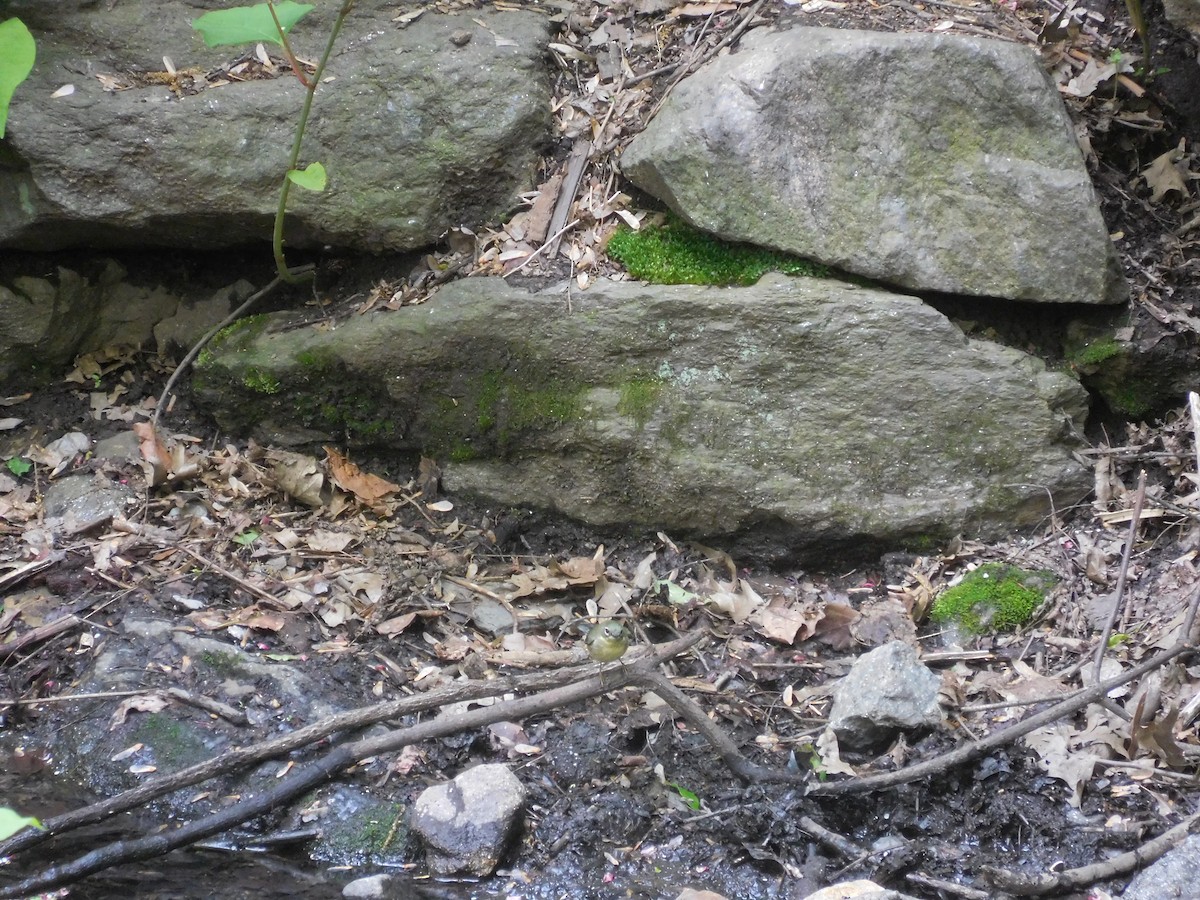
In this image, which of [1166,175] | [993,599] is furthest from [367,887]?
[1166,175]

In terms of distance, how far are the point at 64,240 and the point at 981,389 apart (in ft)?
14.1

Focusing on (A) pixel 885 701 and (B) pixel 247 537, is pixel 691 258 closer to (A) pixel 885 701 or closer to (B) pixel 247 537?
(A) pixel 885 701

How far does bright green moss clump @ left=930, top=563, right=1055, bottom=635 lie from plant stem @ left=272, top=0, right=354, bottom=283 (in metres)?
3.01

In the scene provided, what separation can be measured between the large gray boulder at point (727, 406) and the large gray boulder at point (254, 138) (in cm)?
57

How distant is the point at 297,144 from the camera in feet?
12.3

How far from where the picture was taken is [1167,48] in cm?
416

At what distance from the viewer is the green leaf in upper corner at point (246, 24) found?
3.04m

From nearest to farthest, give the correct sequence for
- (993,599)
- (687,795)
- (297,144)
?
(687,795)
(993,599)
(297,144)

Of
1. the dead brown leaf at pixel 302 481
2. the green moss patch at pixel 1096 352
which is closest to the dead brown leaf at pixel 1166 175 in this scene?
the green moss patch at pixel 1096 352

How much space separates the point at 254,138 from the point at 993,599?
3.77 meters

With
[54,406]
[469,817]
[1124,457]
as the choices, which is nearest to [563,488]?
[469,817]

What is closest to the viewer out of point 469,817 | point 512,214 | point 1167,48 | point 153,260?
point 469,817

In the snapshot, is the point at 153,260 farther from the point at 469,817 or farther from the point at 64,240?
the point at 469,817

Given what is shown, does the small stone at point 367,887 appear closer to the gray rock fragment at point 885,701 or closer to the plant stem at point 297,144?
the gray rock fragment at point 885,701
